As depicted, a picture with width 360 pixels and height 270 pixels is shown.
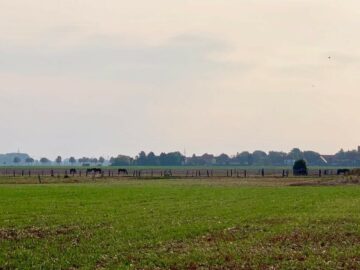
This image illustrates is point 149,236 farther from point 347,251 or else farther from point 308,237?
point 347,251

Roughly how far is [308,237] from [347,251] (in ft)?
10.9

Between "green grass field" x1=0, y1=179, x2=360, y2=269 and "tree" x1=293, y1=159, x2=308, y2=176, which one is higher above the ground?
"tree" x1=293, y1=159, x2=308, y2=176

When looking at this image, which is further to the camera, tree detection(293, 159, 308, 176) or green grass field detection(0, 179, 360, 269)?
tree detection(293, 159, 308, 176)

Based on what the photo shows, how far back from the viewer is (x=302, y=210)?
3712 cm

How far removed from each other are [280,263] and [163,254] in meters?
3.66

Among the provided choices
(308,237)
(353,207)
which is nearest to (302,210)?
(353,207)

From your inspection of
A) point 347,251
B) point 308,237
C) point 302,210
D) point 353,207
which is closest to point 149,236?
point 308,237

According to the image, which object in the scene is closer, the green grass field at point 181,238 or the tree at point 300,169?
the green grass field at point 181,238

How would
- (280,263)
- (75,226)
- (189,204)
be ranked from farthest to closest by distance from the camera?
(189,204) → (75,226) → (280,263)

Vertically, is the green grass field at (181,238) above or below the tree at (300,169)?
below

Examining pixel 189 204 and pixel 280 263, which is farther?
pixel 189 204

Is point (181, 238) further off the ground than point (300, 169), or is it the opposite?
point (300, 169)

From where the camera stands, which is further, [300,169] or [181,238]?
[300,169]

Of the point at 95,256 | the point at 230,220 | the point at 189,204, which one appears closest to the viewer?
the point at 95,256
